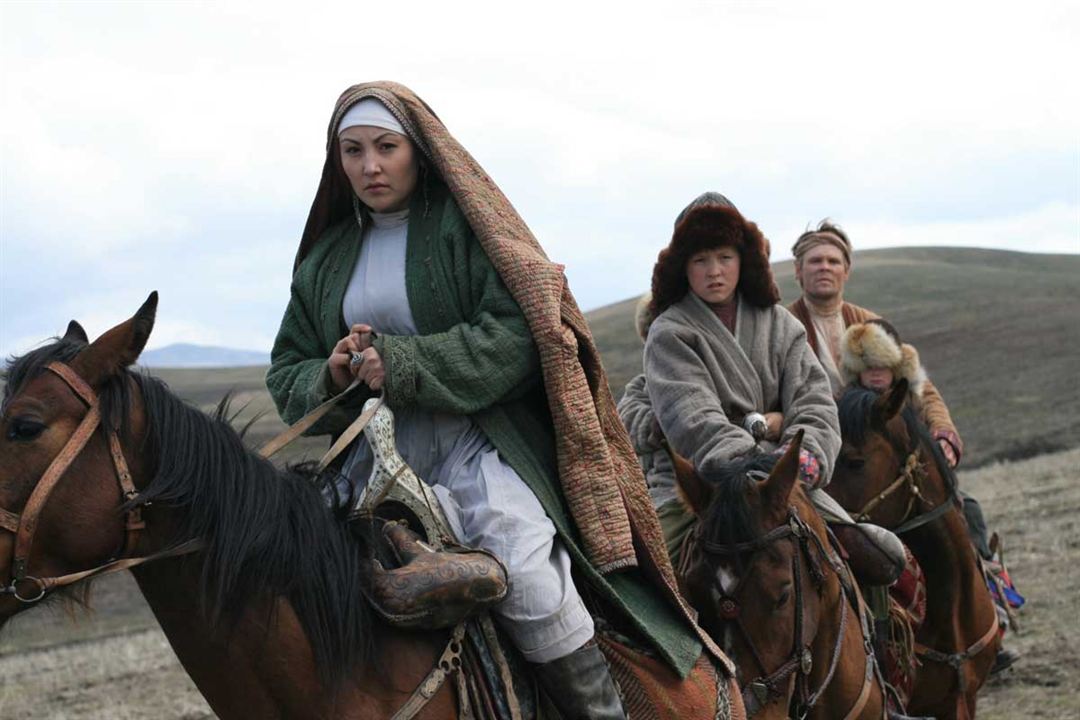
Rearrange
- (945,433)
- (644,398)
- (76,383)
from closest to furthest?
(76,383) → (644,398) → (945,433)

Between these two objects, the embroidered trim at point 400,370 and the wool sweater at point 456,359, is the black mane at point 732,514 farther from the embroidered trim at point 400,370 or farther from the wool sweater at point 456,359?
the embroidered trim at point 400,370

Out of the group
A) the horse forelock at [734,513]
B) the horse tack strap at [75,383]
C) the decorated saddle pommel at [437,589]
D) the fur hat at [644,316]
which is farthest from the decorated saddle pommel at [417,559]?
the fur hat at [644,316]

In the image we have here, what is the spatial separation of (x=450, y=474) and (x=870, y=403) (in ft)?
11.9

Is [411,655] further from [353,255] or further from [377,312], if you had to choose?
[353,255]

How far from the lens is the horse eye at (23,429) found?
2.92 metres

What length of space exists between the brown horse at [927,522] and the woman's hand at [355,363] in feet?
Answer: 12.4

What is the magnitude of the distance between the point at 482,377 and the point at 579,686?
36.3 inches

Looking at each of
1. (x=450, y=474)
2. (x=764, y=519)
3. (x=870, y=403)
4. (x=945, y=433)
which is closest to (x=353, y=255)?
(x=450, y=474)

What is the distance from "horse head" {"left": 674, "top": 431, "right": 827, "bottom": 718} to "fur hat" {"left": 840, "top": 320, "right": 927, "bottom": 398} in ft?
6.85

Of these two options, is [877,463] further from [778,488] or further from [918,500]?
[778,488]

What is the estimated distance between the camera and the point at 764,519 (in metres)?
5.10

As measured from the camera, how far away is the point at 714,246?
5801 millimetres

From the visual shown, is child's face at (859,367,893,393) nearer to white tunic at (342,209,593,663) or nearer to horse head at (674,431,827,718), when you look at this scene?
horse head at (674,431,827,718)

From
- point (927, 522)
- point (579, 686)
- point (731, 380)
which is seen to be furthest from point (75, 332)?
point (927, 522)
